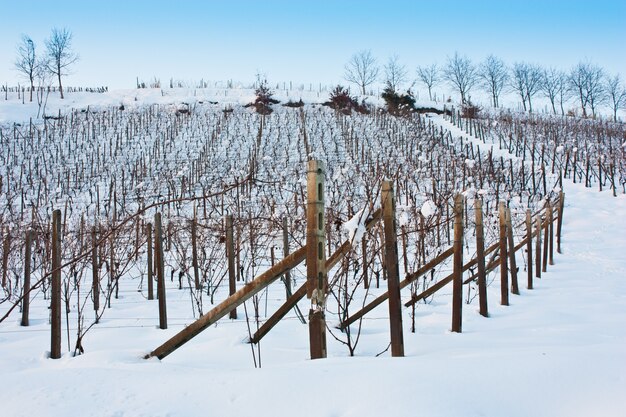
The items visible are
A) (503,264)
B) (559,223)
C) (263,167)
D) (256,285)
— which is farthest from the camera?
(263,167)

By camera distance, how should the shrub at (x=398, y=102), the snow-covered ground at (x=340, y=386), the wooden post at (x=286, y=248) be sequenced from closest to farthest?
1. the snow-covered ground at (x=340, y=386)
2. the wooden post at (x=286, y=248)
3. the shrub at (x=398, y=102)

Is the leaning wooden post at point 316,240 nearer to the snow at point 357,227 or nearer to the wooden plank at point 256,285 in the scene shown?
the wooden plank at point 256,285

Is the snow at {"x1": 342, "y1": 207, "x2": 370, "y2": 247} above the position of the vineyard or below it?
below

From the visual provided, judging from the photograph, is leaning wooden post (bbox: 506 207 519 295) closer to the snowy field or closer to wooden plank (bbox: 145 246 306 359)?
the snowy field

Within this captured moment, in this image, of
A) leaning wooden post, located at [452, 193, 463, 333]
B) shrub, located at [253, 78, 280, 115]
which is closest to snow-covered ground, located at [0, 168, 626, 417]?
leaning wooden post, located at [452, 193, 463, 333]

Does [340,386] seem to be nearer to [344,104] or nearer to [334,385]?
[334,385]

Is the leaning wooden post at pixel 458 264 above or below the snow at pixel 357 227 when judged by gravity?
below

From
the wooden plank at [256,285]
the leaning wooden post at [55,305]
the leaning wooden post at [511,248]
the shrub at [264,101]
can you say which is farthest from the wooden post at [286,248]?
the shrub at [264,101]

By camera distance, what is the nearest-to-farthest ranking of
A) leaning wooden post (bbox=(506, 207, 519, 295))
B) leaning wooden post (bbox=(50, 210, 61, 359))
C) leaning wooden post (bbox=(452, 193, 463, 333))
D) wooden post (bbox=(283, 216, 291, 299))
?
leaning wooden post (bbox=(50, 210, 61, 359)), leaning wooden post (bbox=(452, 193, 463, 333)), wooden post (bbox=(283, 216, 291, 299)), leaning wooden post (bbox=(506, 207, 519, 295))

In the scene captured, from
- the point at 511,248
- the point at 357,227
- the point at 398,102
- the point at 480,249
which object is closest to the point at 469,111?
the point at 398,102

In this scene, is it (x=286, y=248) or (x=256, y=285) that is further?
(x=286, y=248)

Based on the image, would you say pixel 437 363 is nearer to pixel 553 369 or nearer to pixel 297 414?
pixel 553 369

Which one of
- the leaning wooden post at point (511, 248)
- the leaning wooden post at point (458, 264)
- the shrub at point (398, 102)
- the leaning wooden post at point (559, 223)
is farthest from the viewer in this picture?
the shrub at point (398, 102)

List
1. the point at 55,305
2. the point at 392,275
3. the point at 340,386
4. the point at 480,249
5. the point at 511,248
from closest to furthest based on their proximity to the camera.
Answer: the point at 340,386 → the point at 392,275 → the point at 55,305 → the point at 480,249 → the point at 511,248
